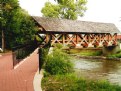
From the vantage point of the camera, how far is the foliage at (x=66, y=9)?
5184cm

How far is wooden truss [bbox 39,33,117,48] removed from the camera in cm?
2852

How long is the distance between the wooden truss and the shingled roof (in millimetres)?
838

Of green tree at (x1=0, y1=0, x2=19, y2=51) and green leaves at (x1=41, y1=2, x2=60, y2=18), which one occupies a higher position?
green leaves at (x1=41, y1=2, x2=60, y2=18)

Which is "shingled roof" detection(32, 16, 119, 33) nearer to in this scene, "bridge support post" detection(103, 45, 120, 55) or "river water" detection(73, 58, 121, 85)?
"bridge support post" detection(103, 45, 120, 55)

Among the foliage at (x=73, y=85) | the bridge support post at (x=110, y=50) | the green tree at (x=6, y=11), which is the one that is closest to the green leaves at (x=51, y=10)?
the bridge support post at (x=110, y=50)

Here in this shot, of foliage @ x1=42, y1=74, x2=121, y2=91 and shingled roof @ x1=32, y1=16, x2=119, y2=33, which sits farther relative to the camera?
shingled roof @ x1=32, y1=16, x2=119, y2=33

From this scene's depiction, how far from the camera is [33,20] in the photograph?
27953mm

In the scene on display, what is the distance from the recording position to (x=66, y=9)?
174 ft

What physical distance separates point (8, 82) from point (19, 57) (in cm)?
707

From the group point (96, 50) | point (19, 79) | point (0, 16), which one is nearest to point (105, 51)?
point (96, 50)

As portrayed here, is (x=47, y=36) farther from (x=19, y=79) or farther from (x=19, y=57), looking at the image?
(x=19, y=79)

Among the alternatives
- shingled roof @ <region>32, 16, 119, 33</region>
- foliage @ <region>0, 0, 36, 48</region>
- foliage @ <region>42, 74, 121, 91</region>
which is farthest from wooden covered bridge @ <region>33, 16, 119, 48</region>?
foliage @ <region>42, 74, 121, 91</region>

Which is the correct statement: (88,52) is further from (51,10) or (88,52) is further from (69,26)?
(51,10)

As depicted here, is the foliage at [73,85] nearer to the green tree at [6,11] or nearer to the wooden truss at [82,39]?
the wooden truss at [82,39]
